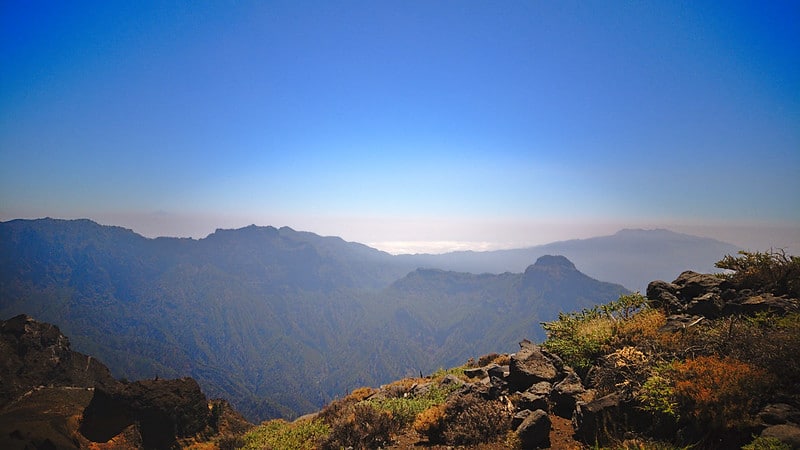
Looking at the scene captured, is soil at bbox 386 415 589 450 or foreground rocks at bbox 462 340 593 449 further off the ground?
foreground rocks at bbox 462 340 593 449

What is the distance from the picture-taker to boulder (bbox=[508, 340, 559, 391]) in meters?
10.8

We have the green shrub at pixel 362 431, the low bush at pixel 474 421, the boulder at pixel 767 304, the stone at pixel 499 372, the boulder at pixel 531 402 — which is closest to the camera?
the low bush at pixel 474 421

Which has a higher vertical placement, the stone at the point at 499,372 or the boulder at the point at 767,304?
the boulder at the point at 767,304

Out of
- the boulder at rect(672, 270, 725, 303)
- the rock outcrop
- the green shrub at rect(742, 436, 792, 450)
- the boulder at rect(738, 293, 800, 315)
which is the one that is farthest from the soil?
the boulder at rect(672, 270, 725, 303)

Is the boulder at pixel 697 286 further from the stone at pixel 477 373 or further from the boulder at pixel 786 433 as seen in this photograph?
the stone at pixel 477 373

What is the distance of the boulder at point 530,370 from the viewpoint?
35.3 ft

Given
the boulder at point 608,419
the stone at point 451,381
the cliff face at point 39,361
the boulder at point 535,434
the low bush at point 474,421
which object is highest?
the boulder at point 608,419

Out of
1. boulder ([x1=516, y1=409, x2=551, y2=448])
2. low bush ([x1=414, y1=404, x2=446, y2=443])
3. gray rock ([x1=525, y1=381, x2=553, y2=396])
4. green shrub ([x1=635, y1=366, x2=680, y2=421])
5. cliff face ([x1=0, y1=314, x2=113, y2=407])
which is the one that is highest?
green shrub ([x1=635, y1=366, x2=680, y2=421])

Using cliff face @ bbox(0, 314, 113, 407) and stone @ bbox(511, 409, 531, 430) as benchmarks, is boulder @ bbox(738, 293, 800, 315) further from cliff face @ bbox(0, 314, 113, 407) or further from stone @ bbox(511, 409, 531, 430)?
cliff face @ bbox(0, 314, 113, 407)

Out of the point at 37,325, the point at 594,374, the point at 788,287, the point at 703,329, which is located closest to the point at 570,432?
the point at 594,374

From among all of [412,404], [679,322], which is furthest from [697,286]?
[412,404]

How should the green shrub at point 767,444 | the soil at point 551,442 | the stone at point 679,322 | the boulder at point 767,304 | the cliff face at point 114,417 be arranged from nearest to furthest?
the green shrub at point 767,444 < the soil at point 551,442 < the boulder at point 767,304 < the stone at point 679,322 < the cliff face at point 114,417

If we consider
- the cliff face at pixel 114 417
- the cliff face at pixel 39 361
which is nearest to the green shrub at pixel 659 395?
the cliff face at pixel 114 417

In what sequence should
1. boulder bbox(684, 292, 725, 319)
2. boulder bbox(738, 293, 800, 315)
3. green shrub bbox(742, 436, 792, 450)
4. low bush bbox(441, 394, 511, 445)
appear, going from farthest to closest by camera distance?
boulder bbox(684, 292, 725, 319) → boulder bbox(738, 293, 800, 315) → low bush bbox(441, 394, 511, 445) → green shrub bbox(742, 436, 792, 450)
